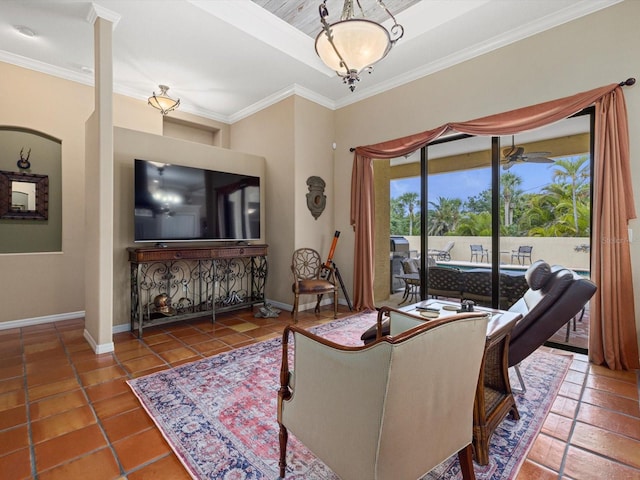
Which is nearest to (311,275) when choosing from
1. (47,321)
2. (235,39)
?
(235,39)

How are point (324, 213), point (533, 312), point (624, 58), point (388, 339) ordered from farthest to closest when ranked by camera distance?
point (324, 213)
point (624, 58)
point (533, 312)
point (388, 339)

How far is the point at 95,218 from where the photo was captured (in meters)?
3.05

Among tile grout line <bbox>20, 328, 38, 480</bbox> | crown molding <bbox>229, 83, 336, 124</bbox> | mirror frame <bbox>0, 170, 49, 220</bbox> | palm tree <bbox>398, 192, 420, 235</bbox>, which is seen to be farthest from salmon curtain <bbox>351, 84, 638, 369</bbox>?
mirror frame <bbox>0, 170, 49, 220</bbox>

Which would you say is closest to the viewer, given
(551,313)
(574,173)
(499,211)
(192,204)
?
(551,313)

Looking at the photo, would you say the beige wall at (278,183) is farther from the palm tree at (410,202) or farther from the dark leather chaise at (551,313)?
the dark leather chaise at (551,313)

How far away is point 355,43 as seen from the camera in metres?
2.25

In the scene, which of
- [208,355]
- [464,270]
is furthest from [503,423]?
[208,355]

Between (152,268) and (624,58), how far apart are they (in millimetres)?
5265

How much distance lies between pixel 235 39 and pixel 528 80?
3160mm

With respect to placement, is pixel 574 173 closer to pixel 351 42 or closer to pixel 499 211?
pixel 499 211

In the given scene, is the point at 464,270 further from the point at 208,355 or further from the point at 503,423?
the point at 208,355

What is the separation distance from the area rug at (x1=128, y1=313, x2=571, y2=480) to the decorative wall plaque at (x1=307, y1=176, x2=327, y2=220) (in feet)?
7.93

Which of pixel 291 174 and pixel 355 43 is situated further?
pixel 291 174

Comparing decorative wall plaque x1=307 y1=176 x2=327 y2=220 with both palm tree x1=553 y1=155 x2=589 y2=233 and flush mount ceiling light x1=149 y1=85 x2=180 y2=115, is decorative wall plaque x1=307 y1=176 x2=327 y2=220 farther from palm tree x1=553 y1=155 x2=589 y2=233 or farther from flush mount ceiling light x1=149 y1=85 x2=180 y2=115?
palm tree x1=553 y1=155 x2=589 y2=233
